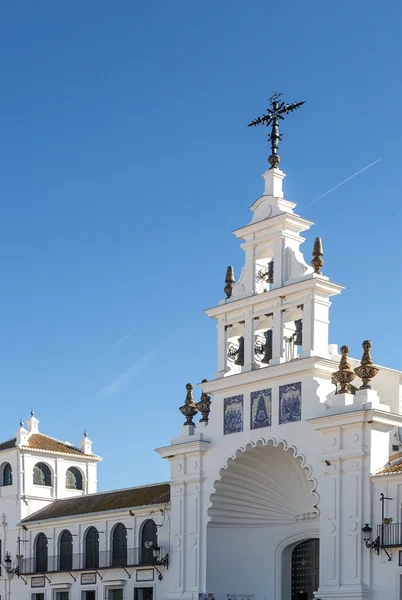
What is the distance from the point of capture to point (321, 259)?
3694cm

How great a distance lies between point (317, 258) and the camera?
121ft

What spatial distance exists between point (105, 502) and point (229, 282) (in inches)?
470

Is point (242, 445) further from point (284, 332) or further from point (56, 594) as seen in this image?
point (56, 594)

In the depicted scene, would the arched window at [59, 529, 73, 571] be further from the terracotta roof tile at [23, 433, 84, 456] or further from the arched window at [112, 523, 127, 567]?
the terracotta roof tile at [23, 433, 84, 456]

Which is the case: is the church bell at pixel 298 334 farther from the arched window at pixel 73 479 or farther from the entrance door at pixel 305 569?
the arched window at pixel 73 479

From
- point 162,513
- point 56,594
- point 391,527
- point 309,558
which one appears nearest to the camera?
point 391,527

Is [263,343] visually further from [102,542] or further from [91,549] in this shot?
[91,549]

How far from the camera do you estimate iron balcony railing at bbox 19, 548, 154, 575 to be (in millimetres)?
43031

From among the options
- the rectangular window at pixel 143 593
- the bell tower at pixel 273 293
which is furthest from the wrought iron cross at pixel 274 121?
the rectangular window at pixel 143 593

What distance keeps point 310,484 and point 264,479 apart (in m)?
2.42

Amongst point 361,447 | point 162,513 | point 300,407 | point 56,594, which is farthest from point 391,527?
point 56,594

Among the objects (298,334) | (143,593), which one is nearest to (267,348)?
(298,334)

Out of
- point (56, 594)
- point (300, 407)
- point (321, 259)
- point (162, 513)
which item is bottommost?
point (56, 594)

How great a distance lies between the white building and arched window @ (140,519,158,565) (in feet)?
0.23
